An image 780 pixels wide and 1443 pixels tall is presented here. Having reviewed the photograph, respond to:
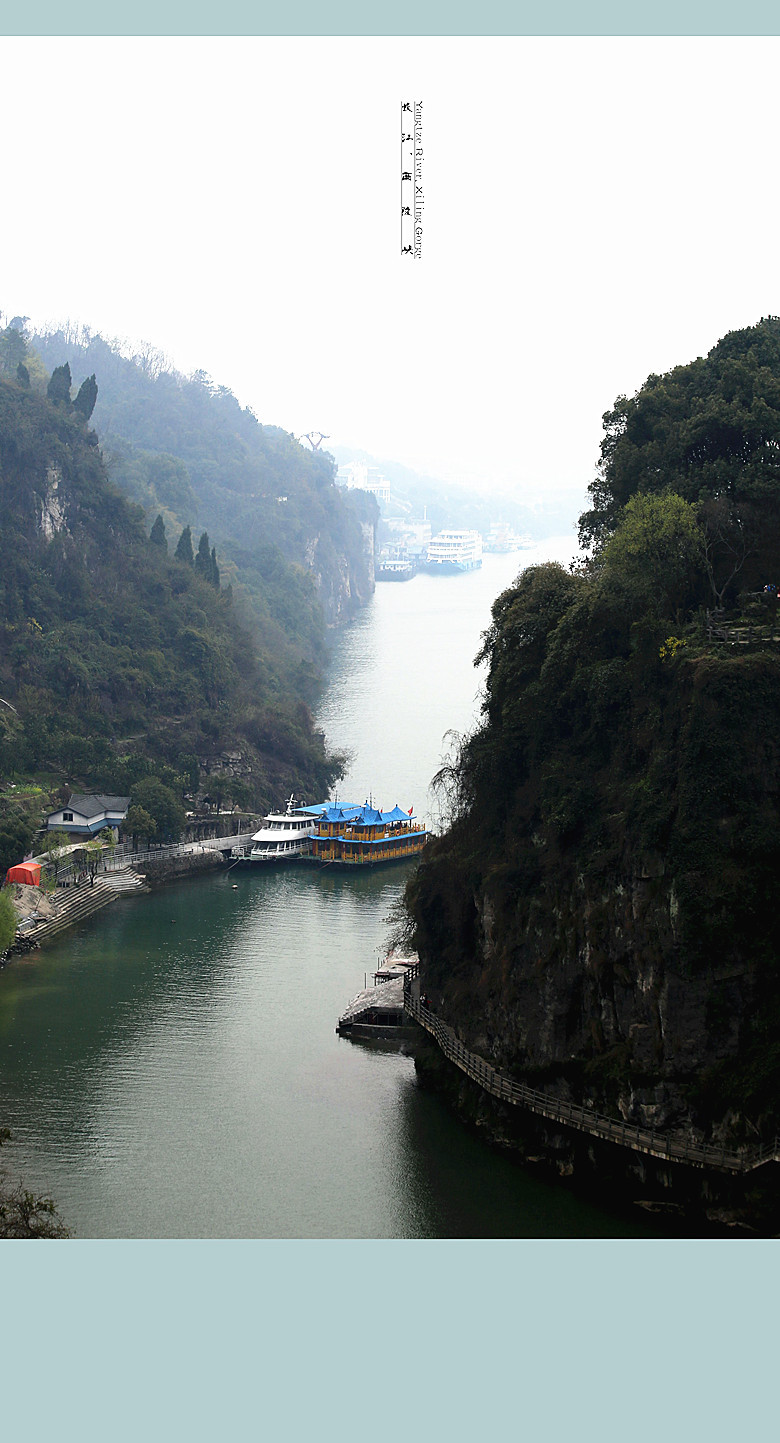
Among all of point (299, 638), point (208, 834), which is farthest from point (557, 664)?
point (299, 638)

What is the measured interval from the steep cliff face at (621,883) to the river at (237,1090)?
88.0 inches

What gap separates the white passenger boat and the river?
6.50 feet

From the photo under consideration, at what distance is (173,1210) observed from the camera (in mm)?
22359

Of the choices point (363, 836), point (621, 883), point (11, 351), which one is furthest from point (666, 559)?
point (11, 351)

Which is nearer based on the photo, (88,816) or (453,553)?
(88,816)

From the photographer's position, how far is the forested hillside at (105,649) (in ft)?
173

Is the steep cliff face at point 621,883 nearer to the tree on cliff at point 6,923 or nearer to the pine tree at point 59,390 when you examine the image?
the tree on cliff at point 6,923

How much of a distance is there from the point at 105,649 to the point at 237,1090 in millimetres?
32817

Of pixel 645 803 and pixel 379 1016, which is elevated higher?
pixel 645 803

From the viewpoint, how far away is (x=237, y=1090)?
27.8m

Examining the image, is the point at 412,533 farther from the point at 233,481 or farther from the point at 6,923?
the point at 6,923

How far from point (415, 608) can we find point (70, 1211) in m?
108

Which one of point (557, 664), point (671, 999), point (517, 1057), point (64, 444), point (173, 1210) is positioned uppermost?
point (64, 444)

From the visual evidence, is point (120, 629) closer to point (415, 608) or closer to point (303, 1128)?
point (303, 1128)
